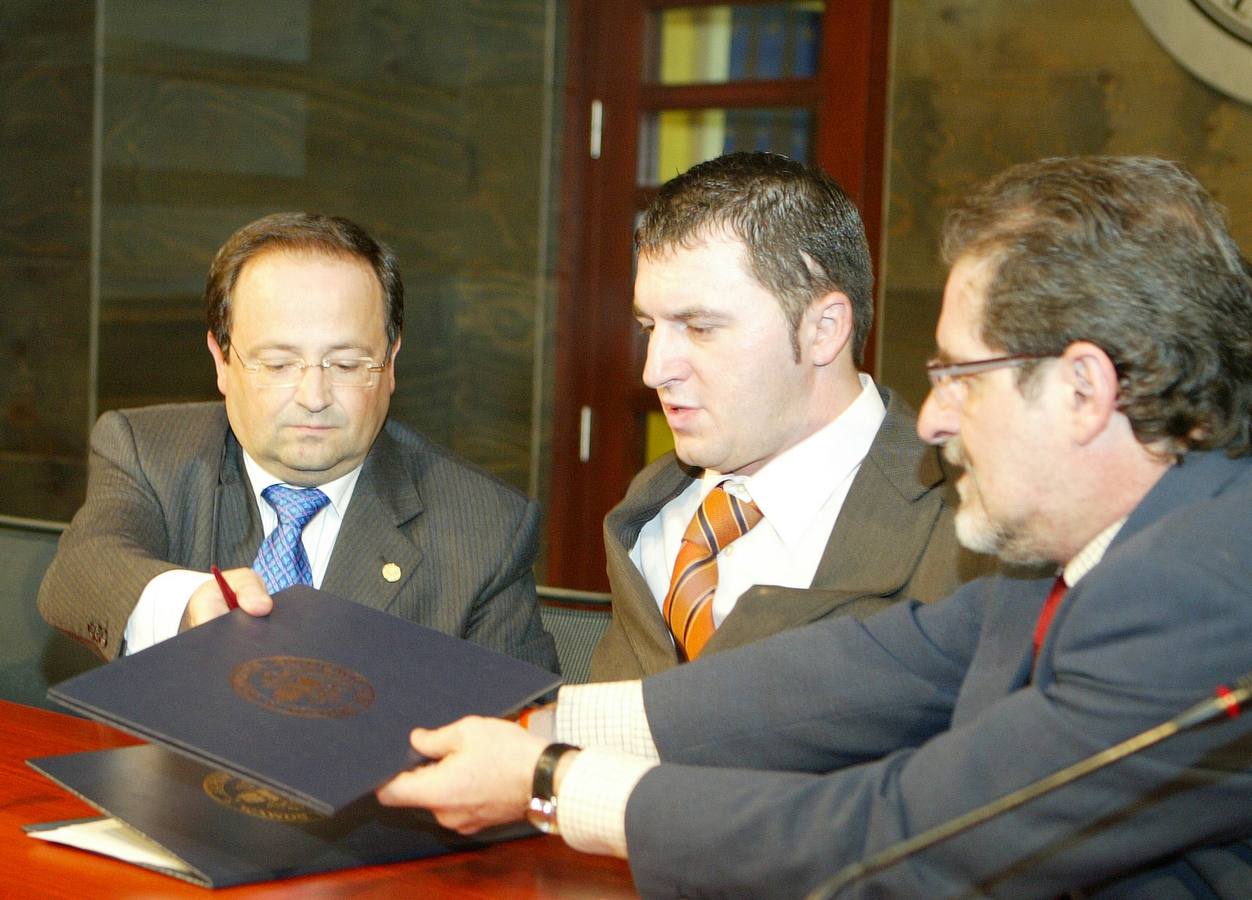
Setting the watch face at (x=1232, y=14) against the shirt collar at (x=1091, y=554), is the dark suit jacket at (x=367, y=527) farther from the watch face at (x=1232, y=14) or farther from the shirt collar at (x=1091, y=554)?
the watch face at (x=1232, y=14)

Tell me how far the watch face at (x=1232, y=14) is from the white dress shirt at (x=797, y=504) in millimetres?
2485

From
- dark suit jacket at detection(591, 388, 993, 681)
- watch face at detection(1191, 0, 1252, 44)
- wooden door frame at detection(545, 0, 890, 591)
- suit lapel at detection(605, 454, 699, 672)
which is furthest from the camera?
wooden door frame at detection(545, 0, 890, 591)

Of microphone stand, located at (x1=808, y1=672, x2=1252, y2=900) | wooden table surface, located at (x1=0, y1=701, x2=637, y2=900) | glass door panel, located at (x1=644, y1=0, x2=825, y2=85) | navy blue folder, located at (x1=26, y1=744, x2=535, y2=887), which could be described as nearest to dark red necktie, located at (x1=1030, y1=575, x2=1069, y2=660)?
microphone stand, located at (x1=808, y1=672, x2=1252, y2=900)

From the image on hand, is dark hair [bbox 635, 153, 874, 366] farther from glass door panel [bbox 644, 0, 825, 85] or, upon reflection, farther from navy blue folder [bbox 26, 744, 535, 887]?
glass door panel [bbox 644, 0, 825, 85]

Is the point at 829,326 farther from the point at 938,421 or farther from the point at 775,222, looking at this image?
the point at 938,421

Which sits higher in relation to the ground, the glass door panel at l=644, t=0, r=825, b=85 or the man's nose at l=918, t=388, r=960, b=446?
the glass door panel at l=644, t=0, r=825, b=85

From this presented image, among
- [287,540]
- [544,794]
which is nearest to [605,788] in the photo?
[544,794]

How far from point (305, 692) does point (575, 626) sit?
40.9 inches

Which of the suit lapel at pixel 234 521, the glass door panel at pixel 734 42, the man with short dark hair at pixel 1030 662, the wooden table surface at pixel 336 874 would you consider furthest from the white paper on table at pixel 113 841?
the glass door panel at pixel 734 42

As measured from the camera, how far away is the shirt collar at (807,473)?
222 centimetres

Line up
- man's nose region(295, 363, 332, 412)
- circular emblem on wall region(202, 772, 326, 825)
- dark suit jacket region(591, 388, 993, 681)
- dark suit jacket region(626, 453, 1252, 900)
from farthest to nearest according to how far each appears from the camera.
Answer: man's nose region(295, 363, 332, 412)
dark suit jacket region(591, 388, 993, 681)
circular emblem on wall region(202, 772, 326, 825)
dark suit jacket region(626, 453, 1252, 900)

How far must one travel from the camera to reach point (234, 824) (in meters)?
1.59

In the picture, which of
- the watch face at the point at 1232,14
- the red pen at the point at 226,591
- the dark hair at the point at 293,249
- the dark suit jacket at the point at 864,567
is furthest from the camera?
the watch face at the point at 1232,14

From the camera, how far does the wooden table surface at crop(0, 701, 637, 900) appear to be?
1.47m
